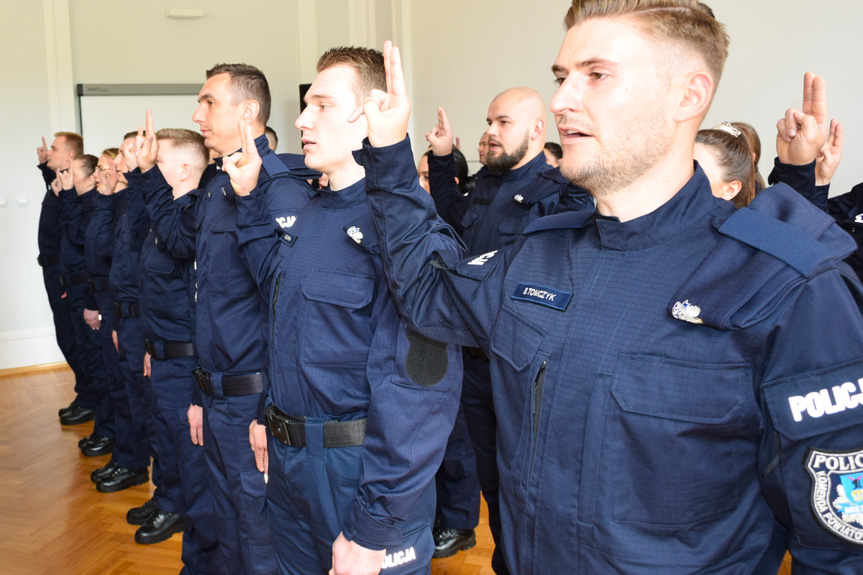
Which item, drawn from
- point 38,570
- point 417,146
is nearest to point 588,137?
point 38,570

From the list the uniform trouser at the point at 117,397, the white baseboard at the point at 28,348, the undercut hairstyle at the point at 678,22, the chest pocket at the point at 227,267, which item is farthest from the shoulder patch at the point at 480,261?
the white baseboard at the point at 28,348

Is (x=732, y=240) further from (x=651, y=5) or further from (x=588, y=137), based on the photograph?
(x=651, y=5)

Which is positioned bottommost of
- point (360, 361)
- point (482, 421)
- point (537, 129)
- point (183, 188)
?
point (482, 421)

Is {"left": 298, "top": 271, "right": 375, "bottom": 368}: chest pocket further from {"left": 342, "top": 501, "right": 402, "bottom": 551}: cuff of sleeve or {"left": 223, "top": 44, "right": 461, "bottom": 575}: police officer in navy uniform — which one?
{"left": 342, "top": 501, "right": 402, "bottom": 551}: cuff of sleeve

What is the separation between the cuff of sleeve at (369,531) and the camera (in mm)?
1456

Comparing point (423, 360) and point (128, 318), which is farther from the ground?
point (423, 360)

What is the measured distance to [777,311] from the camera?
0.88 metres

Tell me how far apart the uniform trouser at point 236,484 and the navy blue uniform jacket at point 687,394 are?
1.30 m

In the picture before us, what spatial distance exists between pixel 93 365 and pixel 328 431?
3.64m

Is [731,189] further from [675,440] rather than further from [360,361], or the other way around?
[675,440]

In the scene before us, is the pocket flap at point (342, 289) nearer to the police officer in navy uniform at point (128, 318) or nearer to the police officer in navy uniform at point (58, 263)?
the police officer in navy uniform at point (128, 318)

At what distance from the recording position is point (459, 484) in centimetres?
303

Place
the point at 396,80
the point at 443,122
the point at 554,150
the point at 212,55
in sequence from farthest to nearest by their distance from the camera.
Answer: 1. the point at 212,55
2. the point at 554,150
3. the point at 443,122
4. the point at 396,80

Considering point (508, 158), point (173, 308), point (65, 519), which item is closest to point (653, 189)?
point (508, 158)
